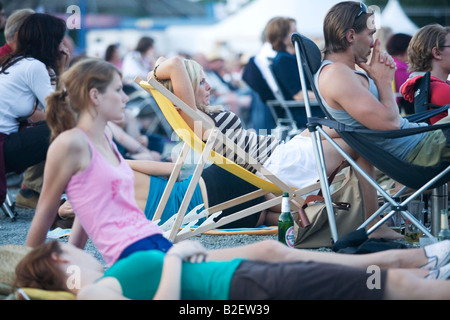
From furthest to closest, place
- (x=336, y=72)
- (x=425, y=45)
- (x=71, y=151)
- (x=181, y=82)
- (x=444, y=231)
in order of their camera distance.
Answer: (x=425, y=45)
(x=181, y=82)
(x=336, y=72)
(x=444, y=231)
(x=71, y=151)

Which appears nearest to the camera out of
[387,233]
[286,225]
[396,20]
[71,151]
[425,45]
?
[71,151]

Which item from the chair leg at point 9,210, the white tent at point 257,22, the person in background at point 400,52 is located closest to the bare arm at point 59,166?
the chair leg at point 9,210

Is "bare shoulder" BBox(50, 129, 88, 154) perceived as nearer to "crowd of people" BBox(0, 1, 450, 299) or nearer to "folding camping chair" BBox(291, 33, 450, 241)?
"crowd of people" BBox(0, 1, 450, 299)

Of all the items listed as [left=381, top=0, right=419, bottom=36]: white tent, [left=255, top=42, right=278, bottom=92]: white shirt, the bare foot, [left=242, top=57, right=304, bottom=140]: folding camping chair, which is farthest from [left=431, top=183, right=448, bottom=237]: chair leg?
[left=381, top=0, right=419, bottom=36]: white tent

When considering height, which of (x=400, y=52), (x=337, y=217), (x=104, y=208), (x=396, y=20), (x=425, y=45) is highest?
(x=396, y=20)

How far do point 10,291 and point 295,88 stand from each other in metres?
Result: 5.66

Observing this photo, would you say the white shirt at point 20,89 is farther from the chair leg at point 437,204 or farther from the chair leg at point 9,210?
the chair leg at point 437,204

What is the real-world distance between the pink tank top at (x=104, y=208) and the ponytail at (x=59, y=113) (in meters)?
0.17

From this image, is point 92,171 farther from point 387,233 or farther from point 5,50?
point 5,50

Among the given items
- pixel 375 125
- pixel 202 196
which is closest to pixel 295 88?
pixel 202 196

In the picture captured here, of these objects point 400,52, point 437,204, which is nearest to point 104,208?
point 437,204

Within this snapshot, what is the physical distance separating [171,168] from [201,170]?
0.57 m

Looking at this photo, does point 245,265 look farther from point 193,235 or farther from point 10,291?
point 193,235

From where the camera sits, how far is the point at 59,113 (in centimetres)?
279
